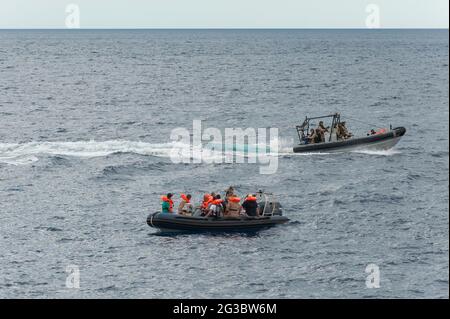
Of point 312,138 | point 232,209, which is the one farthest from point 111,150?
point 232,209

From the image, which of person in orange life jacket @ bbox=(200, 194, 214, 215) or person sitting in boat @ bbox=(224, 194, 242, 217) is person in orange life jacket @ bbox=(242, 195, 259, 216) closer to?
person sitting in boat @ bbox=(224, 194, 242, 217)

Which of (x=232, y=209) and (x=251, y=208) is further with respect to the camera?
(x=251, y=208)

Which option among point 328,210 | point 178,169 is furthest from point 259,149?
point 328,210

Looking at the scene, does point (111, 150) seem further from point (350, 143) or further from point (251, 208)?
point (251, 208)

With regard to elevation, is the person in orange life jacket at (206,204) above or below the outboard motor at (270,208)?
above

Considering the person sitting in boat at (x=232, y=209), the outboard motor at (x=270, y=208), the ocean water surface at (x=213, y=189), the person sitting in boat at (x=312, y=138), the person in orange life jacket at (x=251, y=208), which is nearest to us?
the ocean water surface at (x=213, y=189)

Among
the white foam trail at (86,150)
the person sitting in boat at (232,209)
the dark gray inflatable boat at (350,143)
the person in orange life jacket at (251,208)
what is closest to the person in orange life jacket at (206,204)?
the person sitting in boat at (232,209)

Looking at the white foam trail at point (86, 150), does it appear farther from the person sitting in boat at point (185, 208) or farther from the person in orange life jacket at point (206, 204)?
the person sitting in boat at point (185, 208)

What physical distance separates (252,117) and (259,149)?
2320cm

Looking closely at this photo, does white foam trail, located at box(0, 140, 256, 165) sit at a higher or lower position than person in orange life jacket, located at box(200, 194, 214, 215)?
higher

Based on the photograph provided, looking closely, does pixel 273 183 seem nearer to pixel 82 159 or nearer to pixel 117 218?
pixel 117 218

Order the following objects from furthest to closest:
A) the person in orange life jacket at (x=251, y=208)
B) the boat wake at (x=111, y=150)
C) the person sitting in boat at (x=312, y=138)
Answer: the boat wake at (x=111, y=150)
the person sitting in boat at (x=312, y=138)
the person in orange life jacket at (x=251, y=208)

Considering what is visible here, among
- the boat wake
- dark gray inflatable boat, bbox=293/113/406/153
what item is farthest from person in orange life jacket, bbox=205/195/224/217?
dark gray inflatable boat, bbox=293/113/406/153

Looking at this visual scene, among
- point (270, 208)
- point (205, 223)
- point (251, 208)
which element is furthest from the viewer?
point (270, 208)
